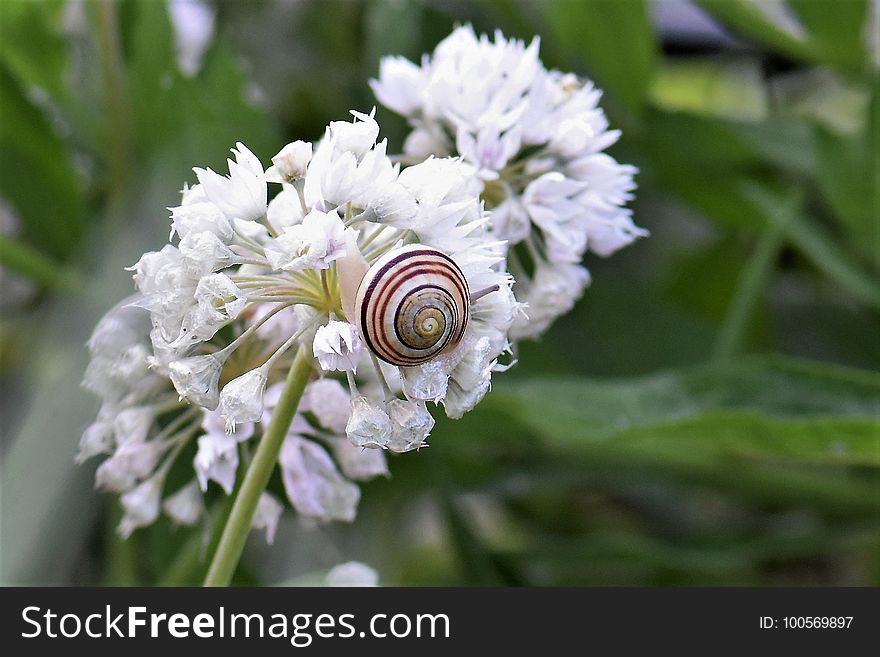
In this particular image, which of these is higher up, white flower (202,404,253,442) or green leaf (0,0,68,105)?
green leaf (0,0,68,105)

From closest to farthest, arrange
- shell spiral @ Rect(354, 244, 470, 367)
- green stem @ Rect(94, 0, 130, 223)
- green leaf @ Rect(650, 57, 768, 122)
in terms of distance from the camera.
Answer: shell spiral @ Rect(354, 244, 470, 367) < green stem @ Rect(94, 0, 130, 223) < green leaf @ Rect(650, 57, 768, 122)

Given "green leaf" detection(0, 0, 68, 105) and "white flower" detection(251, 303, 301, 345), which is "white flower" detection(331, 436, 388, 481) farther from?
"green leaf" detection(0, 0, 68, 105)

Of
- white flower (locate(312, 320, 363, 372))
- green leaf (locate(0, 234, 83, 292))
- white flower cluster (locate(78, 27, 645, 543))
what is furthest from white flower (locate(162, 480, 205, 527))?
green leaf (locate(0, 234, 83, 292))

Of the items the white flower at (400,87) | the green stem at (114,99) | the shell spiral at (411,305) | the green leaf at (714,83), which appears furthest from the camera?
the green leaf at (714,83)

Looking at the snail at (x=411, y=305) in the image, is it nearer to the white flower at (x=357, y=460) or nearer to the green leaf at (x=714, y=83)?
the white flower at (x=357, y=460)

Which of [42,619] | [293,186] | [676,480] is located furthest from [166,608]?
[676,480]

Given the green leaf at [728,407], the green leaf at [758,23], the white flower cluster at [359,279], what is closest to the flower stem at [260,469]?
the white flower cluster at [359,279]

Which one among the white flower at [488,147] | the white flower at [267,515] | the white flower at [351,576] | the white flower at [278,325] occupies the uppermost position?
the white flower at [488,147]

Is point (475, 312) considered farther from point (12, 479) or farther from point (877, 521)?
point (877, 521)
